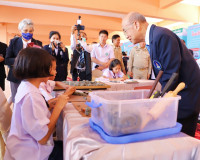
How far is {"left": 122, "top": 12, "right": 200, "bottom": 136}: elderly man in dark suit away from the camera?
93cm

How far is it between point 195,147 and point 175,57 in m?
0.49

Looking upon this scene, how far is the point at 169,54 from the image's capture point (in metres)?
0.92

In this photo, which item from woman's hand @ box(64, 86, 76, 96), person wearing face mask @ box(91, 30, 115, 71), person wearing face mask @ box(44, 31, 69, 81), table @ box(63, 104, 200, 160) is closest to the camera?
table @ box(63, 104, 200, 160)

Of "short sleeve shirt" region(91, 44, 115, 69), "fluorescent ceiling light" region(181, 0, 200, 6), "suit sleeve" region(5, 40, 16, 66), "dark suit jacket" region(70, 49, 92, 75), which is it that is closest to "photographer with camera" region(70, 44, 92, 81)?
"dark suit jacket" region(70, 49, 92, 75)

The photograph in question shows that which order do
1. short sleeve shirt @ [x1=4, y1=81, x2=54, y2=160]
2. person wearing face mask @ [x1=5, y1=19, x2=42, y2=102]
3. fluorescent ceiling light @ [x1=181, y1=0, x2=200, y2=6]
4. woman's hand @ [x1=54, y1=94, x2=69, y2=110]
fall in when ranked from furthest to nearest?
1. fluorescent ceiling light @ [x1=181, y1=0, x2=200, y2=6]
2. person wearing face mask @ [x1=5, y1=19, x2=42, y2=102]
3. woman's hand @ [x1=54, y1=94, x2=69, y2=110]
4. short sleeve shirt @ [x1=4, y1=81, x2=54, y2=160]

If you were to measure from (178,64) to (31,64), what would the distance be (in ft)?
2.33

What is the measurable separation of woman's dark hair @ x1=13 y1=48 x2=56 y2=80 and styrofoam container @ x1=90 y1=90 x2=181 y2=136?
0.36 meters

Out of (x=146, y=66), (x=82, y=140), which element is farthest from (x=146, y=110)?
(x=146, y=66)

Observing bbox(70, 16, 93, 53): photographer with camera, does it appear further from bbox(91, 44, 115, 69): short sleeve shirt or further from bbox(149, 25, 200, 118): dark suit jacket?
bbox(149, 25, 200, 118): dark suit jacket

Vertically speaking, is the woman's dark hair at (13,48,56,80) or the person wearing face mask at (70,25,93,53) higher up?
the person wearing face mask at (70,25,93,53)

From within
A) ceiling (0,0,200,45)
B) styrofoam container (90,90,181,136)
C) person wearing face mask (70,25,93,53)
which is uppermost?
ceiling (0,0,200,45)

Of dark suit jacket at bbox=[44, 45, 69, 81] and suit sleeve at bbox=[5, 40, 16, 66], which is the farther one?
dark suit jacket at bbox=[44, 45, 69, 81]

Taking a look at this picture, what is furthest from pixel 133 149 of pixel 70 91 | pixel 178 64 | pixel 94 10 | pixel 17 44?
pixel 94 10

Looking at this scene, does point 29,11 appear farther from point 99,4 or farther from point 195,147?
point 195,147
